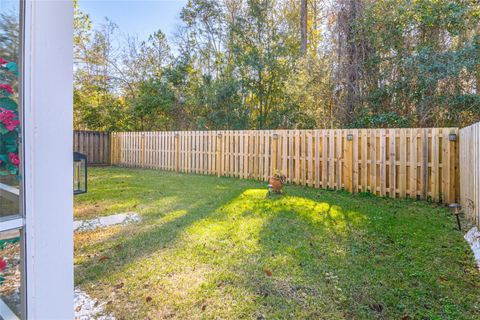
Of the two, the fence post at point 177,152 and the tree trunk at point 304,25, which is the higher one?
the tree trunk at point 304,25

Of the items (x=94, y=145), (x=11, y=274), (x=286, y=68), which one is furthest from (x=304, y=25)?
(x=11, y=274)

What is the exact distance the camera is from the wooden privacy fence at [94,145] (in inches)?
432

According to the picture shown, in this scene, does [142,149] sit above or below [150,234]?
above

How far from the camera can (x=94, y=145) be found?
11281 millimetres

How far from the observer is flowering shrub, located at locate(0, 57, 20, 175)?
0.73m

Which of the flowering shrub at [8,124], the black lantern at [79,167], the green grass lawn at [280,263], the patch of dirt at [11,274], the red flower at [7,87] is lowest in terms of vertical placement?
the green grass lawn at [280,263]

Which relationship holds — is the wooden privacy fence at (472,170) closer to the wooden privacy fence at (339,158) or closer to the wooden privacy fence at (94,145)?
the wooden privacy fence at (339,158)

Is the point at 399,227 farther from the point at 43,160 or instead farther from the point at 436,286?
the point at 43,160

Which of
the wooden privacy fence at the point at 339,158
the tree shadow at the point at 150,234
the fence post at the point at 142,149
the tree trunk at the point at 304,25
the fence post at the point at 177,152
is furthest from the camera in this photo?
the fence post at the point at 142,149

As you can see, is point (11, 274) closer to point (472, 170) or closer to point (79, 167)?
point (79, 167)

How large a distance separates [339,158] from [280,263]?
395cm

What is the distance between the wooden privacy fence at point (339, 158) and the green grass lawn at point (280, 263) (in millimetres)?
891

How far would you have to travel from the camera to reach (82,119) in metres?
12.8

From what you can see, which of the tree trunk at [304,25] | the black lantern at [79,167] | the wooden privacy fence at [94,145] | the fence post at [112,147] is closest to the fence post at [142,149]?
the fence post at [112,147]
